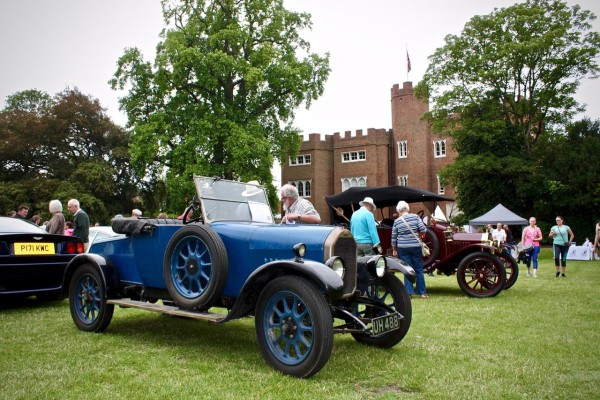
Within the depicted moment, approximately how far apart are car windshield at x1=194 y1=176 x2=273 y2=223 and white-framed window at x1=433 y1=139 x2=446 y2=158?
39860 mm

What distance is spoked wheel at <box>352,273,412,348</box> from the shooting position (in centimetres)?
507

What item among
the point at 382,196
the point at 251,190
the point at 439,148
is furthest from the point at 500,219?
the point at 439,148

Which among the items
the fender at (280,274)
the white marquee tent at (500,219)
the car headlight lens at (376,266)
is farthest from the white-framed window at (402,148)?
the fender at (280,274)

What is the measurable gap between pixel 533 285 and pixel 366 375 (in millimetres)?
9012

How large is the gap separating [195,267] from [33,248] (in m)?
4.08

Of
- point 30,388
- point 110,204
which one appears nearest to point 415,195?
point 30,388

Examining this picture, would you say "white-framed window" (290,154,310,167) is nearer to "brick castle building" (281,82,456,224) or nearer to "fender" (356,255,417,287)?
"brick castle building" (281,82,456,224)

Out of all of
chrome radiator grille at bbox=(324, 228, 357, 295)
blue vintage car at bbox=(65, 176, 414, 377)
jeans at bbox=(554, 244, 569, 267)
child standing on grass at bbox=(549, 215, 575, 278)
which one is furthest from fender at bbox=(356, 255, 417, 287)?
jeans at bbox=(554, 244, 569, 267)

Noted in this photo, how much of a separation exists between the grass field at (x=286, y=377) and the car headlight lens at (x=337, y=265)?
860 millimetres

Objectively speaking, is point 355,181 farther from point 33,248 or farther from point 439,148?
point 33,248

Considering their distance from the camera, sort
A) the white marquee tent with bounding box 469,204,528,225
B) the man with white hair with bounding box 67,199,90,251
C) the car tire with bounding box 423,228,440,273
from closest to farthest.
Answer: the man with white hair with bounding box 67,199,90,251 < the car tire with bounding box 423,228,440,273 < the white marquee tent with bounding box 469,204,528,225

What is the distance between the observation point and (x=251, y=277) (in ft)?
14.0

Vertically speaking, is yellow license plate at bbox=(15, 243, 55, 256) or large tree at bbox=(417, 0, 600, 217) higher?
large tree at bbox=(417, 0, 600, 217)

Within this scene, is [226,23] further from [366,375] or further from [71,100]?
[366,375]
